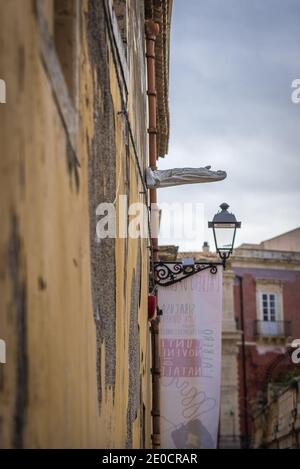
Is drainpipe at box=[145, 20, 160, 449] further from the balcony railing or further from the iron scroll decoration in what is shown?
the balcony railing

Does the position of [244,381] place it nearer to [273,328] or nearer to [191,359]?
[273,328]

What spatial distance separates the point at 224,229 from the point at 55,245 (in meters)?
7.70

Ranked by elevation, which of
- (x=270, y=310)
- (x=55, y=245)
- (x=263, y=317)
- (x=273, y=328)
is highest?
(x=270, y=310)

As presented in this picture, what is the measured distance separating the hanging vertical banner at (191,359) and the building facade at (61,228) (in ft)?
11.7

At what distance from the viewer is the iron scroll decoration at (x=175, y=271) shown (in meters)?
11.0

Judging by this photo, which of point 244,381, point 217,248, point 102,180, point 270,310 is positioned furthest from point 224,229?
point 270,310

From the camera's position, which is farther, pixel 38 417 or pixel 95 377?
pixel 95 377

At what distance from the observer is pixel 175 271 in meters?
11.2

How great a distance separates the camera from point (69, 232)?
13.1 feet

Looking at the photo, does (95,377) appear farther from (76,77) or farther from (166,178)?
(166,178)

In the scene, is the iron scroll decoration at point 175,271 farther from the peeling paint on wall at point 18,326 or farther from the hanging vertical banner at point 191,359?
the peeling paint on wall at point 18,326

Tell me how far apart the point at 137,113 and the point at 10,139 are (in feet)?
21.9

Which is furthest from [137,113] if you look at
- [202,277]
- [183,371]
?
[183,371]

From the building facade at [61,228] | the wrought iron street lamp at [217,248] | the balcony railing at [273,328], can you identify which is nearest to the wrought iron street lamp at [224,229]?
the wrought iron street lamp at [217,248]
